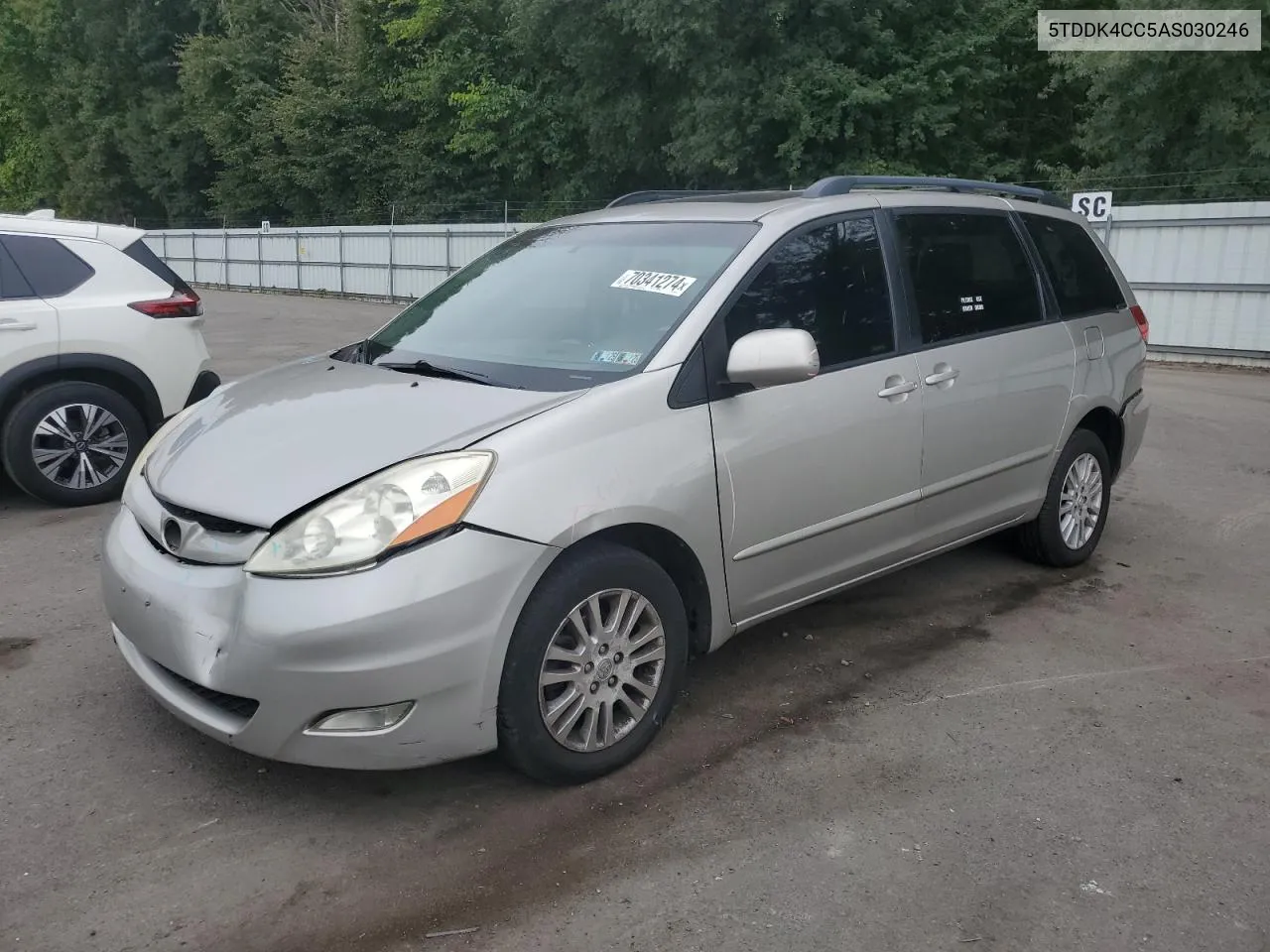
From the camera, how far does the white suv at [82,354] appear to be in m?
6.42

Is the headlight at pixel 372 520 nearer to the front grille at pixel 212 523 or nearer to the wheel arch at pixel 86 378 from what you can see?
the front grille at pixel 212 523

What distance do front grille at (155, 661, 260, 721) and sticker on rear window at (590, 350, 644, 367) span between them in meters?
1.54

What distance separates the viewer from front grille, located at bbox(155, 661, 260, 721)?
10.0 feet

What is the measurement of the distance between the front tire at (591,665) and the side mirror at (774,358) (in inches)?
27.4

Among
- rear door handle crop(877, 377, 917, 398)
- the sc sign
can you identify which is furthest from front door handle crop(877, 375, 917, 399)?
the sc sign

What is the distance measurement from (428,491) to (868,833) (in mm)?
1592

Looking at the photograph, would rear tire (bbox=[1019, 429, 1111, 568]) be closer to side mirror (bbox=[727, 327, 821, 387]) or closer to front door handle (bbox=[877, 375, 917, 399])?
front door handle (bbox=[877, 375, 917, 399])

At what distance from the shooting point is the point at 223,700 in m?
3.13

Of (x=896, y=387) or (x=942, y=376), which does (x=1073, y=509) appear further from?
(x=896, y=387)

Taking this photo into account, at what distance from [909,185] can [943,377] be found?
0.94m

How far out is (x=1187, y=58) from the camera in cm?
1781

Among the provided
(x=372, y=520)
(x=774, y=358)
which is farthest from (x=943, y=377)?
(x=372, y=520)

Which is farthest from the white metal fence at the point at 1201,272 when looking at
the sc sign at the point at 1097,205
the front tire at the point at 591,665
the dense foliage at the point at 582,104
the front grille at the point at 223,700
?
the front tire at the point at 591,665

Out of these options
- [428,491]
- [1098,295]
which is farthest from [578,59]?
[428,491]
